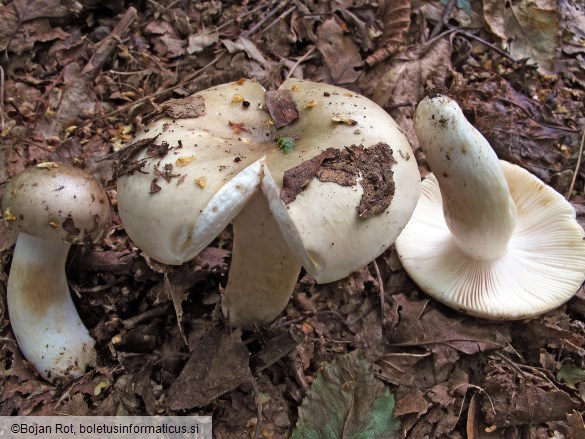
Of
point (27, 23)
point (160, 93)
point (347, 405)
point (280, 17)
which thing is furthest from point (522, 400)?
point (27, 23)

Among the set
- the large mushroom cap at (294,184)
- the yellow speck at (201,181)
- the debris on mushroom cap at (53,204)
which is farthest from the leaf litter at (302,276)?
the debris on mushroom cap at (53,204)

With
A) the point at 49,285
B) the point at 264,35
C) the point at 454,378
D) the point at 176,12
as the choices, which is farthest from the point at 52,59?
the point at 454,378

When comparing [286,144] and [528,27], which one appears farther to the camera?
[528,27]

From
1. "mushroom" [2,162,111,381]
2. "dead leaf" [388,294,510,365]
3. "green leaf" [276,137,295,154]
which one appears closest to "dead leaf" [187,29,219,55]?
"mushroom" [2,162,111,381]

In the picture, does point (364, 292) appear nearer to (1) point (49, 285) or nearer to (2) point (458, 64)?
(1) point (49, 285)

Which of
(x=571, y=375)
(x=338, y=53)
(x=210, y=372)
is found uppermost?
(x=338, y=53)

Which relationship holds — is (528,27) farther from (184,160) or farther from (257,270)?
(184,160)
